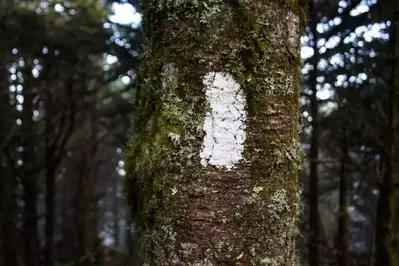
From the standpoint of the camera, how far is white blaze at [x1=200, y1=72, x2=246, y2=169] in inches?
56.9

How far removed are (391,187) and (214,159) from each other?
4.26 meters

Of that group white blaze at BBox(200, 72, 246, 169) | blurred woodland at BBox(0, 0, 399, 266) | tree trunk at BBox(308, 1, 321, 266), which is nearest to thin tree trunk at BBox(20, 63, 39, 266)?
blurred woodland at BBox(0, 0, 399, 266)

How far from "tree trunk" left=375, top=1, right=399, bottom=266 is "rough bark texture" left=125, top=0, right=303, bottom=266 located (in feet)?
13.0

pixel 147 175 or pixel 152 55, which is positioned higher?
pixel 152 55

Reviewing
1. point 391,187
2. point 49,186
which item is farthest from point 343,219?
point 49,186

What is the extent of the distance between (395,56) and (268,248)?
4.30m

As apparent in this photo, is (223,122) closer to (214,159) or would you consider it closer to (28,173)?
(214,159)

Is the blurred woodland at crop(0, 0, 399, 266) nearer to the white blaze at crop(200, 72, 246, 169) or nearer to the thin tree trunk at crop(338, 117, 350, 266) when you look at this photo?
the thin tree trunk at crop(338, 117, 350, 266)

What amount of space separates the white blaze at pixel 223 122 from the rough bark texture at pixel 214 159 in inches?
0.5

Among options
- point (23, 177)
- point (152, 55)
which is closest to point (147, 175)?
point (152, 55)

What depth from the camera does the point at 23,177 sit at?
27.8ft

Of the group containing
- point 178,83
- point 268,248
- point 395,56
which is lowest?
point 268,248

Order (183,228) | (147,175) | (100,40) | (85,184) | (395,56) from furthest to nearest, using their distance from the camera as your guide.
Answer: (85,184), (100,40), (395,56), (147,175), (183,228)

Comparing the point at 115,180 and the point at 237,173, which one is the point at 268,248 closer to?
the point at 237,173
